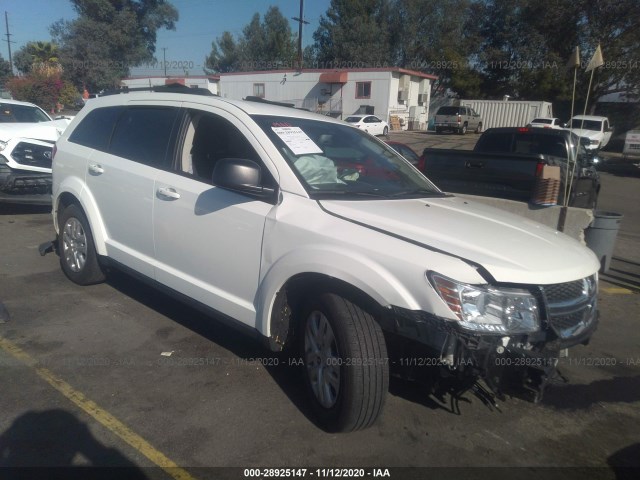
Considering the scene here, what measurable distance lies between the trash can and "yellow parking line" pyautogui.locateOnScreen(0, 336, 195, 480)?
18.8 ft

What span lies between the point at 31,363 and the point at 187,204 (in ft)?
5.28

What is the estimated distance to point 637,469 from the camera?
3.04m

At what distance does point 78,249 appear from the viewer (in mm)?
5246

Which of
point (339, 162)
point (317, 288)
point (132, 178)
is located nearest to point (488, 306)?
point (317, 288)

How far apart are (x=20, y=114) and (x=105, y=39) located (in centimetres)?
4280

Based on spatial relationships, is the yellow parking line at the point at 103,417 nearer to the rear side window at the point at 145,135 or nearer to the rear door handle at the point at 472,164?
the rear side window at the point at 145,135

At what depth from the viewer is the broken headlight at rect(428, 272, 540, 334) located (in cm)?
263

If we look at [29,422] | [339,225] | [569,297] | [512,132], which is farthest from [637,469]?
[512,132]

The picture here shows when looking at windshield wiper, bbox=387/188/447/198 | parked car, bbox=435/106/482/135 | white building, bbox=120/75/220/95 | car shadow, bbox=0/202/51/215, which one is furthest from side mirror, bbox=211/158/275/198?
white building, bbox=120/75/220/95

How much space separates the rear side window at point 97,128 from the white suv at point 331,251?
9 centimetres

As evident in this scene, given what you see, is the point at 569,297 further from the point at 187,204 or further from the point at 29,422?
the point at 29,422

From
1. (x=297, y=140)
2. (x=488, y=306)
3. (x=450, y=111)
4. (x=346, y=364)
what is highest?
(x=450, y=111)

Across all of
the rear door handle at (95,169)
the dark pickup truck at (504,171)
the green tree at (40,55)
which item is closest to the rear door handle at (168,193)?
the rear door handle at (95,169)

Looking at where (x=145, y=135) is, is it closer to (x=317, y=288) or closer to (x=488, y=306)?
(x=317, y=288)
